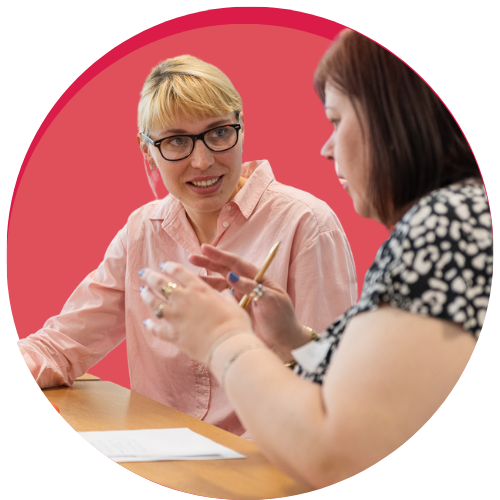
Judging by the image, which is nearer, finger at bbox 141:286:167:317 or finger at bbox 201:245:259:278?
finger at bbox 141:286:167:317

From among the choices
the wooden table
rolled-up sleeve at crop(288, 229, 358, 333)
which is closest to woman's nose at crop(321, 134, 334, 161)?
rolled-up sleeve at crop(288, 229, 358, 333)

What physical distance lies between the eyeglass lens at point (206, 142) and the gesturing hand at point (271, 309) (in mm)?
227

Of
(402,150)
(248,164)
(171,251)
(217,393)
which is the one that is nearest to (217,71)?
(248,164)

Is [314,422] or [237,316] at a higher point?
[237,316]

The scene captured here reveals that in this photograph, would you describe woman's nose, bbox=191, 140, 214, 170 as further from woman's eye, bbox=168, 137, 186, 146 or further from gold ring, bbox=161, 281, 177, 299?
gold ring, bbox=161, 281, 177, 299

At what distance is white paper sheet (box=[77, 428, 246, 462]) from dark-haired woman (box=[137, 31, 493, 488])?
12.3 inches

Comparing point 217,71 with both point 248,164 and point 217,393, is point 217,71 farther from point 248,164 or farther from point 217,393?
point 217,393

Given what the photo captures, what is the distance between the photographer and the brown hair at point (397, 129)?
91 cm

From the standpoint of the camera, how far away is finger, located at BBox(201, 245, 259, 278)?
3.67 ft

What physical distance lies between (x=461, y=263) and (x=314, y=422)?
0.91 ft

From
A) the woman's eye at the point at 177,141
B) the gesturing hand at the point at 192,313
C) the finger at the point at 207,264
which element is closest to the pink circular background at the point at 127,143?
the woman's eye at the point at 177,141

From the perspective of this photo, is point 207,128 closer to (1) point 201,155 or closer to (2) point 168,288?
(1) point 201,155

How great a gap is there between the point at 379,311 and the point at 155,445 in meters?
0.59

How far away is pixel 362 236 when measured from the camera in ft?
3.76
